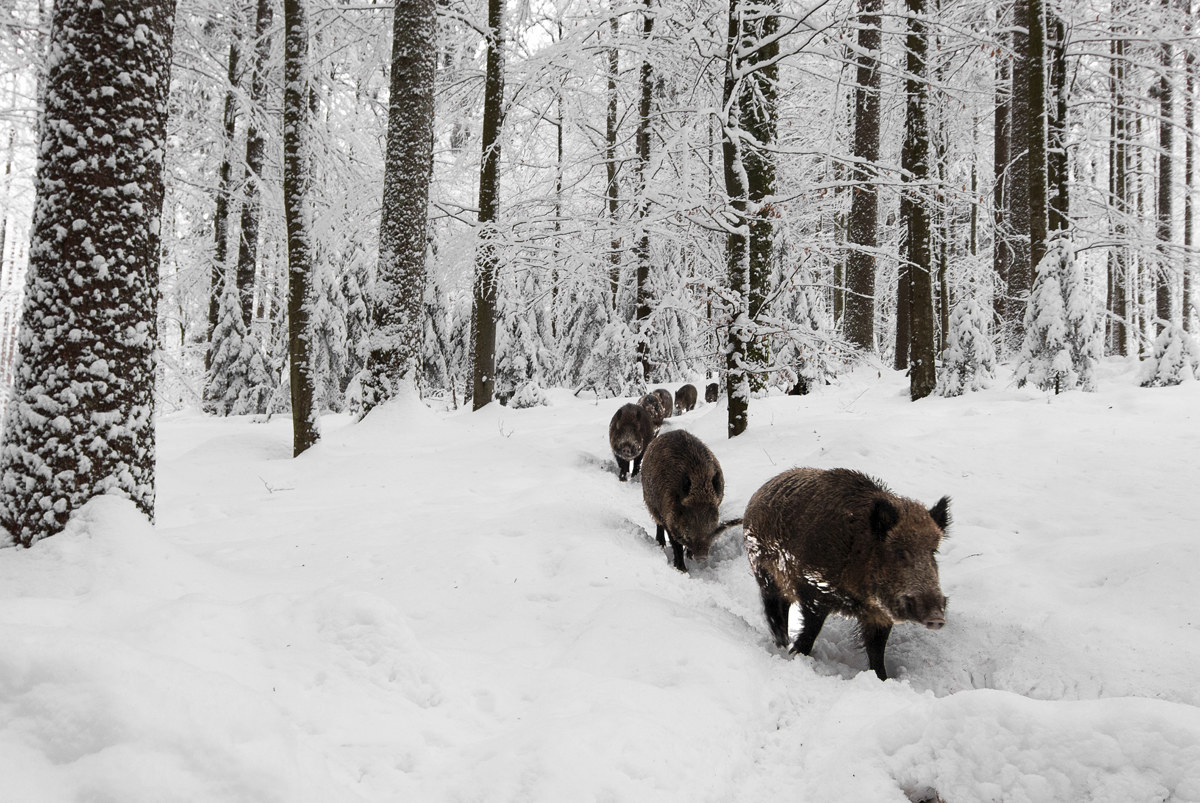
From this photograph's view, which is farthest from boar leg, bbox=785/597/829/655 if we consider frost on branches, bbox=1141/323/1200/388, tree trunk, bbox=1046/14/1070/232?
frost on branches, bbox=1141/323/1200/388

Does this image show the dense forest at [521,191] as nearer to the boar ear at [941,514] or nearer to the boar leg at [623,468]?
the boar leg at [623,468]

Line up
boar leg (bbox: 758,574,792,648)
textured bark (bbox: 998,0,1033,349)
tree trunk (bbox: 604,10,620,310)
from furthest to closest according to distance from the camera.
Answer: textured bark (bbox: 998,0,1033,349) → tree trunk (bbox: 604,10,620,310) → boar leg (bbox: 758,574,792,648)

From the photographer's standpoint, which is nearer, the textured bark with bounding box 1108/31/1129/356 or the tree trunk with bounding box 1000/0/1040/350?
the tree trunk with bounding box 1000/0/1040/350

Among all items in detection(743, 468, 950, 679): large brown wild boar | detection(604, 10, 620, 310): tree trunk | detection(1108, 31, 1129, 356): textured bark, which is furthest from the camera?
detection(1108, 31, 1129, 356): textured bark

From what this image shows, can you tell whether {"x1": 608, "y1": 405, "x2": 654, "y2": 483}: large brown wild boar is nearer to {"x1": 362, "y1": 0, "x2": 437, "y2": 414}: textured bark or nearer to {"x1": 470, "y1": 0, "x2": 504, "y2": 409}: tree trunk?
{"x1": 362, "y1": 0, "x2": 437, "y2": 414}: textured bark

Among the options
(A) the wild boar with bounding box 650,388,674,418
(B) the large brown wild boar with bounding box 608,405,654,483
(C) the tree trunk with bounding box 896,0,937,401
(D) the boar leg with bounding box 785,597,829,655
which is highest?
(C) the tree trunk with bounding box 896,0,937,401

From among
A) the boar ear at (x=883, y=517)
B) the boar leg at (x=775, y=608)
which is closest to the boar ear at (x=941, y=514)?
the boar ear at (x=883, y=517)

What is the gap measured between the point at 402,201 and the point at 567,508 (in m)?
5.62

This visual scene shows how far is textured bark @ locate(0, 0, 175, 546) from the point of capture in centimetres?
364

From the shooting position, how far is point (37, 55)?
8.42 metres

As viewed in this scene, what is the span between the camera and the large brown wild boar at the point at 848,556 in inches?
136

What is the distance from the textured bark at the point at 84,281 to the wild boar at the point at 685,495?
404 cm

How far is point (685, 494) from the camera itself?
→ 5.62 meters

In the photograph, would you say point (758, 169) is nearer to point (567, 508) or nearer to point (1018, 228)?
point (567, 508)
